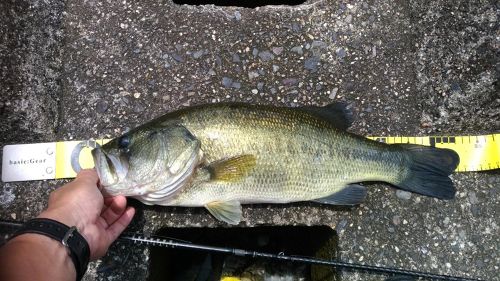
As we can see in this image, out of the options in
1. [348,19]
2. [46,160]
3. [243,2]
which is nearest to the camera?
[46,160]

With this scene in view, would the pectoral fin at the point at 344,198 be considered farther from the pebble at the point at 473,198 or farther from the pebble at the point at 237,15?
the pebble at the point at 237,15

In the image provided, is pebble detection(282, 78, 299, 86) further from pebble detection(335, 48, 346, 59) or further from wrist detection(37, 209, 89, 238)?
wrist detection(37, 209, 89, 238)

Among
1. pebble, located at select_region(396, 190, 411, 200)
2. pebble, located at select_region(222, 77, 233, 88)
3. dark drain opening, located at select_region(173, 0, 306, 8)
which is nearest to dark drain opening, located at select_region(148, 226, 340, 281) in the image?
pebble, located at select_region(396, 190, 411, 200)

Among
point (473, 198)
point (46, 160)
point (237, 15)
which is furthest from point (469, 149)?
point (46, 160)

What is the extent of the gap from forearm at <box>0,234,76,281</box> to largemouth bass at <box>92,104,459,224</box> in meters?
0.51

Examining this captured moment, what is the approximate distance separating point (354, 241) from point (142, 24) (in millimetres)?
2326

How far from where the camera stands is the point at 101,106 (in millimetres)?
3141

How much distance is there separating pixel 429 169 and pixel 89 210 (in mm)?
2278

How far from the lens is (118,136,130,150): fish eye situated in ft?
8.50

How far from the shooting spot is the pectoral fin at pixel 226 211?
2770 mm

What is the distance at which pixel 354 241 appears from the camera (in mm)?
3037

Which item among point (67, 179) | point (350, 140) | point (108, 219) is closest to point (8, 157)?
point (67, 179)

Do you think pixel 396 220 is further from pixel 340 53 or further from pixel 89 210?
pixel 89 210

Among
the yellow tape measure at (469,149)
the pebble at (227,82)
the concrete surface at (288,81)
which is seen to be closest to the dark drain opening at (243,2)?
the concrete surface at (288,81)
